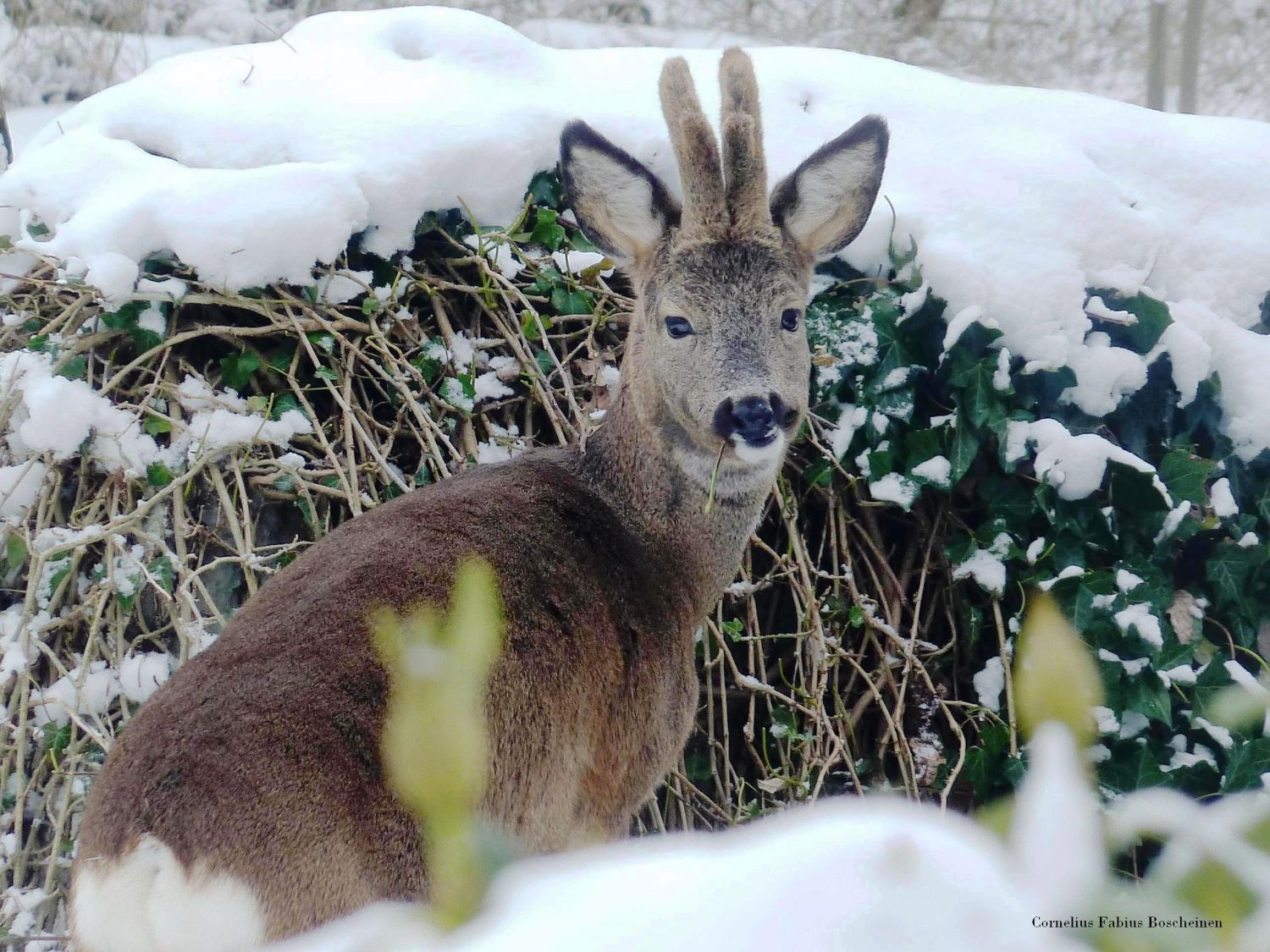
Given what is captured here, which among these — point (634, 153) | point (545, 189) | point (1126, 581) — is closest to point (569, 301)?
point (545, 189)

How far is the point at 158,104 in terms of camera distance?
3701mm

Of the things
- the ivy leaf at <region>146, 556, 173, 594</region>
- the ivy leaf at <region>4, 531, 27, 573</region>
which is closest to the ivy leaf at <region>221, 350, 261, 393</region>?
the ivy leaf at <region>146, 556, 173, 594</region>

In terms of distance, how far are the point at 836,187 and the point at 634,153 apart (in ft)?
2.93

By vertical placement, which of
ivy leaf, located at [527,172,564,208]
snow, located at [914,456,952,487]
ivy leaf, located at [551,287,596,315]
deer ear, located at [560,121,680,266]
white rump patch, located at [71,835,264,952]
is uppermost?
deer ear, located at [560,121,680,266]

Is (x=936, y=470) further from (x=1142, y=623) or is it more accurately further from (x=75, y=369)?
(x=75, y=369)

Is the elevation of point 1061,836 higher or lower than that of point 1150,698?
higher

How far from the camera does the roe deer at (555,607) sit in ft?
6.25

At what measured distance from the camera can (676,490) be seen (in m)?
3.08

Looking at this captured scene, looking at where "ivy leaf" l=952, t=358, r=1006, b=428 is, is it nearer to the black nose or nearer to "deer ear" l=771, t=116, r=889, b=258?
"deer ear" l=771, t=116, r=889, b=258

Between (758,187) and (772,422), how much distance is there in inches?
27.5

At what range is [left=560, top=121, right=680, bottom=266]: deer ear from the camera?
302 centimetres

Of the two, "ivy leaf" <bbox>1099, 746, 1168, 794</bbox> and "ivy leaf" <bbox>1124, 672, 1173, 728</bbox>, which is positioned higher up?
"ivy leaf" <bbox>1124, 672, 1173, 728</bbox>

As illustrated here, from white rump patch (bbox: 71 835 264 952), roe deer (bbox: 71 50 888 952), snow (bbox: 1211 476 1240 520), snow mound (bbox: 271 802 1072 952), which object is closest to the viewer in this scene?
snow mound (bbox: 271 802 1072 952)

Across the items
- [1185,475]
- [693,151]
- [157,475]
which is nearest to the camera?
[693,151]
